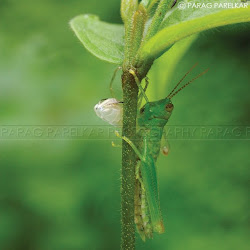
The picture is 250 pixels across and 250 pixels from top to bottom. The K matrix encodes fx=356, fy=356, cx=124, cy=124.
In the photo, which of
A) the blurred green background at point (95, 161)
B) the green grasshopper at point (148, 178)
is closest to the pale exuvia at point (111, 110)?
the green grasshopper at point (148, 178)

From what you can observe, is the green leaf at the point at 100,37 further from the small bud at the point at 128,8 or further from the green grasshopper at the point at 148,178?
the green grasshopper at the point at 148,178

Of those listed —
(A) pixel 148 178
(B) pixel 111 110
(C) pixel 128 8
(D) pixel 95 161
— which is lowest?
(A) pixel 148 178

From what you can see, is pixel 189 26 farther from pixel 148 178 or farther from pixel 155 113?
pixel 148 178

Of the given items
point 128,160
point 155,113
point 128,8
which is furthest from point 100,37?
point 128,160

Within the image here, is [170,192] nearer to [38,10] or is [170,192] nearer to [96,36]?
[96,36]

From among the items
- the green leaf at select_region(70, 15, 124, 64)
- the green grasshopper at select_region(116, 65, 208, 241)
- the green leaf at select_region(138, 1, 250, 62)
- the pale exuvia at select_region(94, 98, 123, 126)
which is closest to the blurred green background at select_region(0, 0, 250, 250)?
the green grasshopper at select_region(116, 65, 208, 241)

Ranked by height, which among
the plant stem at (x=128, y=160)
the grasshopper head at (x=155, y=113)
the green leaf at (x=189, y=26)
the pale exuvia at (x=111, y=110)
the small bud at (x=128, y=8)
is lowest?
the plant stem at (x=128, y=160)
